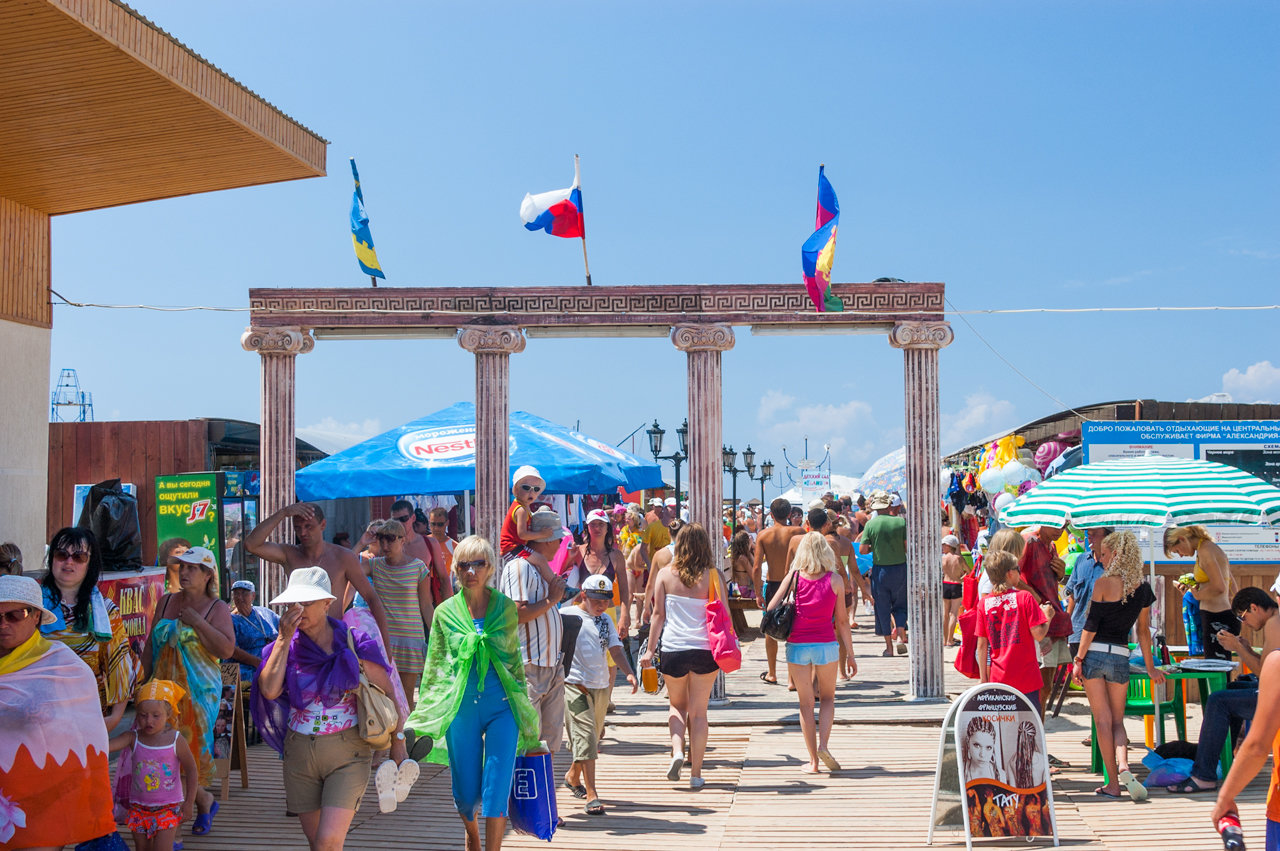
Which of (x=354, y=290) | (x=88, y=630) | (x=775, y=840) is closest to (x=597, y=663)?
(x=775, y=840)

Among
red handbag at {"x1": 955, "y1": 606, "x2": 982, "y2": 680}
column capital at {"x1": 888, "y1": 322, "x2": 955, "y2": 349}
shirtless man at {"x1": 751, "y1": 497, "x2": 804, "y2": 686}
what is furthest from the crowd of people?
shirtless man at {"x1": 751, "y1": 497, "x2": 804, "y2": 686}

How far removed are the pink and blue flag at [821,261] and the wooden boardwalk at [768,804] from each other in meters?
3.77

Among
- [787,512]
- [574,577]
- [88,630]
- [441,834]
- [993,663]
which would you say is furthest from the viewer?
[787,512]

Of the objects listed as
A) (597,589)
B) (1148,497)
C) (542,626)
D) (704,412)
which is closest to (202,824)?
(542,626)

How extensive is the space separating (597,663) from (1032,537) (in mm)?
4297

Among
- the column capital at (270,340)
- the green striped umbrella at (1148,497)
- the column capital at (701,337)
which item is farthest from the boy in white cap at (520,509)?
the column capital at (270,340)

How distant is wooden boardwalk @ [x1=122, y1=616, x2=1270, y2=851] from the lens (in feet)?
21.5

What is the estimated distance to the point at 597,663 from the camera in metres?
7.57

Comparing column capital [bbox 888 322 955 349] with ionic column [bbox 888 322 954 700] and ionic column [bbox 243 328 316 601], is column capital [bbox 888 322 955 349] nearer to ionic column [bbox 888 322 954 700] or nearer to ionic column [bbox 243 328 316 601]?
ionic column [bbox 888 322 954 700]

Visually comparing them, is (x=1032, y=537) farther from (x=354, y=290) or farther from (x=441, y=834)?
(x=354, y=290)

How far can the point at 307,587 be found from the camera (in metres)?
5.00

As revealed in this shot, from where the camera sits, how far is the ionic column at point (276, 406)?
11016 mm

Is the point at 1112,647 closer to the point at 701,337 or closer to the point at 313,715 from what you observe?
the point at 701,337

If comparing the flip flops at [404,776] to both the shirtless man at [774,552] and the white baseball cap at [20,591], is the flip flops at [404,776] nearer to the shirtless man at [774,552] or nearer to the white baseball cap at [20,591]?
the white baseball cap at [20,591]
